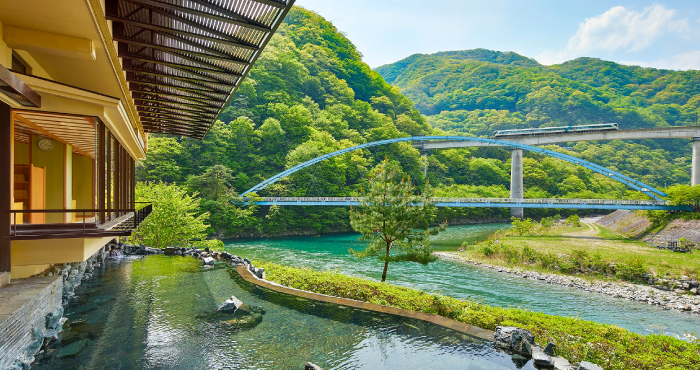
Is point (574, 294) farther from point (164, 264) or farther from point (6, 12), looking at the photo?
point (6, 12)

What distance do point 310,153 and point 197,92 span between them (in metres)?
29.6

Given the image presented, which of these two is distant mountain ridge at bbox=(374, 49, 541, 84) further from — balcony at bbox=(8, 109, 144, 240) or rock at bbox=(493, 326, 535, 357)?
rock at bbox=(493, 326, 535, 357)

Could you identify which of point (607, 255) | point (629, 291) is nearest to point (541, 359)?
point (629, 291)

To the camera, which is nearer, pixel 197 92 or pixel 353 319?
pixel 353 319

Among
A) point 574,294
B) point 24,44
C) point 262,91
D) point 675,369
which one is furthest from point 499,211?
point 24,44

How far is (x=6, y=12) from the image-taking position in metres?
3.86

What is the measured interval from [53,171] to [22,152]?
57 cm

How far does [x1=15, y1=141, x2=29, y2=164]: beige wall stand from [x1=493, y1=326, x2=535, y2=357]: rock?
8.47 metres

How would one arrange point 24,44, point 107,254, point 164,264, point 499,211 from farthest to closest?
point 499,211
point 107,254
point 164,264
point 24,44

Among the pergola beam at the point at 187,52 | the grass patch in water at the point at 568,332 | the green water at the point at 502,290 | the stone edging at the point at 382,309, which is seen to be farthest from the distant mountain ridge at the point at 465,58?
the pergola beam at the point at 187,52

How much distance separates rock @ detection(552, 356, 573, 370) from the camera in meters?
4.73

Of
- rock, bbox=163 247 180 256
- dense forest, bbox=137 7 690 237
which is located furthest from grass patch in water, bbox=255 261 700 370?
dense forest, bbox=137 7 690 237

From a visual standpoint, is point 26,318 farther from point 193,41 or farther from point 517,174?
point 517,174

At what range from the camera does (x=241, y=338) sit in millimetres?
5613
